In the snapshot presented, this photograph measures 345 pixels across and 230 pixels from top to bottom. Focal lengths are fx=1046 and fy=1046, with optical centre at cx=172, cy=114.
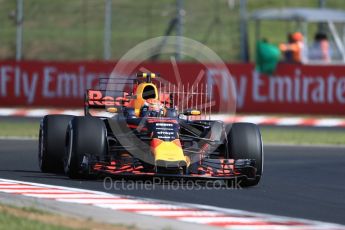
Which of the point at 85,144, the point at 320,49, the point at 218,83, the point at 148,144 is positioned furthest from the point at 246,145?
the point at 320,49

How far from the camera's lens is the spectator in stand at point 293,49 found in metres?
30.4

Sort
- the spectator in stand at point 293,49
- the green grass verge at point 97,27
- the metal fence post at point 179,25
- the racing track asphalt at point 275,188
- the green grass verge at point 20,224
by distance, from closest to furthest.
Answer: the green grass verge at point 20,224, the racing track asphalt at point 275,188, the metal fence post at point 179,25, the spectator in stand at point 293,49, the green grass verge at point 97,27

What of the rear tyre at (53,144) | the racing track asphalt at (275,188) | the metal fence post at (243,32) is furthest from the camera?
the metal fence post at (243,32)

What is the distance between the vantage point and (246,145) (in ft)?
43.3

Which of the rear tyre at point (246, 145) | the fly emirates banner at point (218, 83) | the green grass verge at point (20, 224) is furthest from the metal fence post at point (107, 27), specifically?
the green grass verge at point (20, 224)

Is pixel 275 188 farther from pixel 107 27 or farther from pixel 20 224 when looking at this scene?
pixel 107 27

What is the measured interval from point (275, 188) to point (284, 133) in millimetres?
11800

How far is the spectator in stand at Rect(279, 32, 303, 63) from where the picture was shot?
3041 cm

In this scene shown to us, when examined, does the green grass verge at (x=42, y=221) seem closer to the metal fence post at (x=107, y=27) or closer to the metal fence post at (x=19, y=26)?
the metal fence post at (x=107, y=27)

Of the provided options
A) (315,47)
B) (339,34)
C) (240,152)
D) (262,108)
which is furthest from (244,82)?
(240,152)

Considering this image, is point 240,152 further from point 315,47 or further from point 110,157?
point 315,47

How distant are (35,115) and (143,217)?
17921 mm

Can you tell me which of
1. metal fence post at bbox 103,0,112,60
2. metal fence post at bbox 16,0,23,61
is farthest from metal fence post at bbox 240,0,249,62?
metal fence post at bbox 16,0,23,61

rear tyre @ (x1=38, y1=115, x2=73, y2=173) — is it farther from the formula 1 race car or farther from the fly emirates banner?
the fly emirates banner
